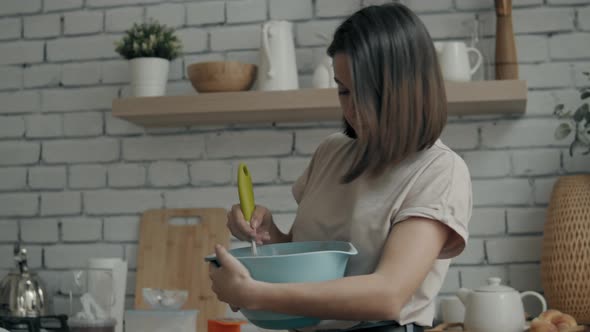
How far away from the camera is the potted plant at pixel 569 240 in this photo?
7.22 feet

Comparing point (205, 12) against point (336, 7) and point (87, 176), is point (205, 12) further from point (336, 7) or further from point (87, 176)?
point (87, 176)

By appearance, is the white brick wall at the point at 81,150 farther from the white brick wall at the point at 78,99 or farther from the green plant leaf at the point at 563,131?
the green plant leaf at the point at 563,131

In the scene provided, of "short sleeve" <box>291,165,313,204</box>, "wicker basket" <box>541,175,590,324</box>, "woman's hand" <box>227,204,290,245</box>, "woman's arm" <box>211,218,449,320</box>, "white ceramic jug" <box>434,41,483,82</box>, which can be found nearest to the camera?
"woman's arm" <box>211,218,449,320</box>

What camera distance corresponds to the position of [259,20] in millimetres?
2660

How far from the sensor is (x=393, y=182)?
129 centimetres

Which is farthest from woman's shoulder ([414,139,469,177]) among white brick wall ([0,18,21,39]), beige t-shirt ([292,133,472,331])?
white brick wall ([0,18,21,39])

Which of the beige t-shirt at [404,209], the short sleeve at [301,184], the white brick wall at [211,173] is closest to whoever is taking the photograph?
the beige t-shirt at [404,209]

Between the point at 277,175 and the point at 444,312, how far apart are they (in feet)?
2.24

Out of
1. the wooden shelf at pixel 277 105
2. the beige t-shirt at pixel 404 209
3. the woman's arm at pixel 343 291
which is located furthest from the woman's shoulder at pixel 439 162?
the wooden shelf at pixel 277 105

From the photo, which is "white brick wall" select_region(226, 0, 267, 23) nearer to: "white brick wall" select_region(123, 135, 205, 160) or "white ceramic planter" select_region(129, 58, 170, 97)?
"white ceramic planter" select_region(129, 58, 170, 97)

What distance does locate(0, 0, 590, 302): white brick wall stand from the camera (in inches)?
96.9

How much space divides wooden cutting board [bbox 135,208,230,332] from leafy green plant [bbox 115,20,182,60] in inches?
20.3

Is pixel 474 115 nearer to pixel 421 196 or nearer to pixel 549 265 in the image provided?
pixel 549 265

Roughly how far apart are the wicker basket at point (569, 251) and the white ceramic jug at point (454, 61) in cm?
42
